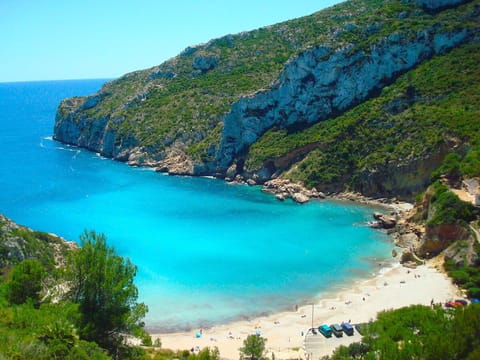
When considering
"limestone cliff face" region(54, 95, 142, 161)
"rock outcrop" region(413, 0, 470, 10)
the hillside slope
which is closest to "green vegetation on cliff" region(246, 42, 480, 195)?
the hillside slope

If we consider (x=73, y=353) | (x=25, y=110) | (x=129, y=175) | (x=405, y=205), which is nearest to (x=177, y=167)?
(x=129, y=175)

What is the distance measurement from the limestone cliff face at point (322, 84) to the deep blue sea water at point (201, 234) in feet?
37.4

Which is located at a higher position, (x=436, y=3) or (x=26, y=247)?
(x=436, y=3)

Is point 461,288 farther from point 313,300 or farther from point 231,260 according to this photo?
point 231,260

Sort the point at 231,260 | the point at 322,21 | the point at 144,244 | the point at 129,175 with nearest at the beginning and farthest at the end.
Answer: the point at 231,260 < the point at 144,244 < the point at 129,175 < the point at 322,21

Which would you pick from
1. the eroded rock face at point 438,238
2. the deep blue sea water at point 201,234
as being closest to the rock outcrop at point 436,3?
the deep blue sea water at point 201,234

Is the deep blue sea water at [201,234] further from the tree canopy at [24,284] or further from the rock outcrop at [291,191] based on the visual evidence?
the tree canopy at [24,284]

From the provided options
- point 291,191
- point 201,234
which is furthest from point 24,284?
point 291,191

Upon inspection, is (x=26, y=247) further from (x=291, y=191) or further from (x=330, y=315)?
(x=291, y=191)

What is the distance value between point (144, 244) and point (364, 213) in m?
27.1

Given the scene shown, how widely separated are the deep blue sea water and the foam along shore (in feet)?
5.33

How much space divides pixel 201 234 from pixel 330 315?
2233 centimetres

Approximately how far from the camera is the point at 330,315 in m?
34.2

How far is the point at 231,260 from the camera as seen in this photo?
149 feet
